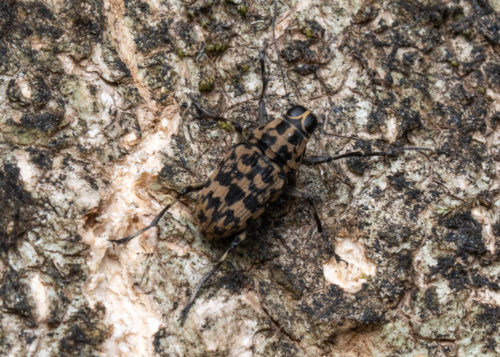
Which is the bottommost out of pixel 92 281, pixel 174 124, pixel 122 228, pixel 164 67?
pixel 92 281

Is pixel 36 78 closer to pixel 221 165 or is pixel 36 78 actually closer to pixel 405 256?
pixel 221 165

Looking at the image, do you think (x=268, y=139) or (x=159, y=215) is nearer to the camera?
(x=159, y=215)

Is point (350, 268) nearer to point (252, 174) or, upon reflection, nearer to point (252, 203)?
point (252, 203)

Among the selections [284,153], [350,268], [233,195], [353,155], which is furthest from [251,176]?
[350,268]

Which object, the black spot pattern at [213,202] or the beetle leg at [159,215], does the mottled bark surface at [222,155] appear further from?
the black spot pattern at [213,202]

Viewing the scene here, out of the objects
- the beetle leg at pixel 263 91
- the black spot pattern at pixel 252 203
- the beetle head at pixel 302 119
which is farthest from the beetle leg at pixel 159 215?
the beetle head at pixel 302 119

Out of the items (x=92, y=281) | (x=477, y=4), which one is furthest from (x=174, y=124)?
(x=477, y=4)

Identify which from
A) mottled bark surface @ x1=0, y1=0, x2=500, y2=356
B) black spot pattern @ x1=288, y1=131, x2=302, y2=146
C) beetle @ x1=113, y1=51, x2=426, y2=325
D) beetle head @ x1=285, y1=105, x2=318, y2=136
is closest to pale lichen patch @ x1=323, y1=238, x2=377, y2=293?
mottled bark surface @ x1=0, y1=0, x2=500, y2=356
